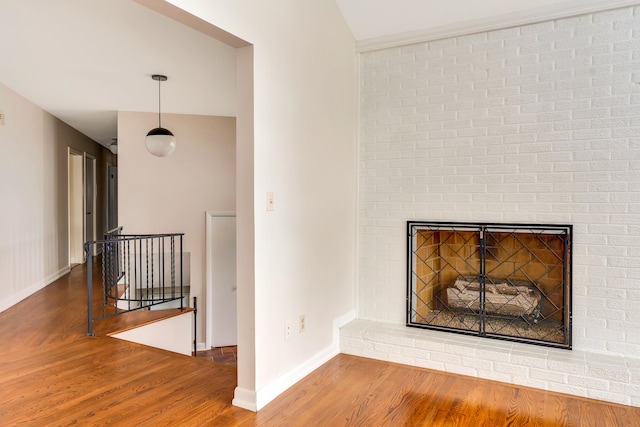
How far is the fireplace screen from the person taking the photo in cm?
312

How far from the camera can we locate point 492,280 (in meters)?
3.36

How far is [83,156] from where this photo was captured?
306 inches

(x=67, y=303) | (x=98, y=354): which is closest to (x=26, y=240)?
(x=67, y=303)

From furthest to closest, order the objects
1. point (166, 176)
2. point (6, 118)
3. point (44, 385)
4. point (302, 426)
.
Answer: point (166, 176) → point (6, 118) → point (44, 385) → point (302, 426)

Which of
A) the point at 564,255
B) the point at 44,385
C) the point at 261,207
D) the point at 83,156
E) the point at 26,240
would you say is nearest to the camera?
the point at 261,207

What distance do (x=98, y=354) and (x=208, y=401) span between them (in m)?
1.33

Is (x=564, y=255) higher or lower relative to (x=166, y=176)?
lower

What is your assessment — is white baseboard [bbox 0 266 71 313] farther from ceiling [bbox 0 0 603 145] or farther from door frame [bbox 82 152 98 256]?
ceiling [bbox 0 0 603 145]

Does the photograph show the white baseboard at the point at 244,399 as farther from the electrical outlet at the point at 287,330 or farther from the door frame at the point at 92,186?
the door frame at the point at 92,186

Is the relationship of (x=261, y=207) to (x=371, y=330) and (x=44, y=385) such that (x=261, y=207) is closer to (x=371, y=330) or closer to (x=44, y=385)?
(x=371, y=330)

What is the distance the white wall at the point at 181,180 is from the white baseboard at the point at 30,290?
4.12 ft

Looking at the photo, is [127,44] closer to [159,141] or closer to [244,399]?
[159,141]

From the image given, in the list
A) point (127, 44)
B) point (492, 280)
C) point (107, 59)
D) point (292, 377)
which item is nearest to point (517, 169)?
point (492, 280)

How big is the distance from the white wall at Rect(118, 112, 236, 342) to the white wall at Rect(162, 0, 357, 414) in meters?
3.03
